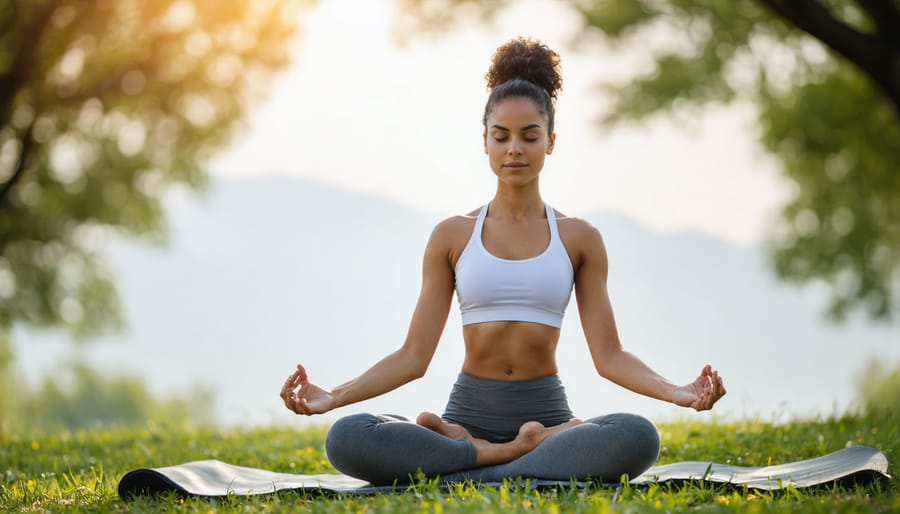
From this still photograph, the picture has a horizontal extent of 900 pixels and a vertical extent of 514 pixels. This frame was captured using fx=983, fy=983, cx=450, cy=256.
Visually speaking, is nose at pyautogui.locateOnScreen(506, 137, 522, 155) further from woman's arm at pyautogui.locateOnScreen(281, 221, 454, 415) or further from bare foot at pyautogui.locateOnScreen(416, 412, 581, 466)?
bare foot at pyautogui.locateOnScreen(416, 412, 581, 466)

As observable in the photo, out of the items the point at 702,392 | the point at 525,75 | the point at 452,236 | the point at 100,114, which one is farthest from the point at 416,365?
the point at 100,114

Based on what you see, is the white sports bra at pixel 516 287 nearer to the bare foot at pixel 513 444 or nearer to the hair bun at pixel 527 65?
the bare foot at pixel 513 444

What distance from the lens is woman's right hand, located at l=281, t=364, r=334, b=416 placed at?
4766 mm

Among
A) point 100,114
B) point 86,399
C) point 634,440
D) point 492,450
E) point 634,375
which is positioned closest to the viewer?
point 634,440

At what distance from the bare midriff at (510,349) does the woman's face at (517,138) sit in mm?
792

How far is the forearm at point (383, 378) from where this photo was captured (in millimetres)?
4930

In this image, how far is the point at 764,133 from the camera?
1880 centimetres

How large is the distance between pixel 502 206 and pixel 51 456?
4.13 meters

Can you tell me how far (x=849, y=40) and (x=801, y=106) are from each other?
8.09 metres

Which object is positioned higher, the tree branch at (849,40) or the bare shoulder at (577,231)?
the tree branch at (849,40)

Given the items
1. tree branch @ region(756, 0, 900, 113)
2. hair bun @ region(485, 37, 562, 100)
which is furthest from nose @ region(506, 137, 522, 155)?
tree branch @ region(756, 0, 900, 113)

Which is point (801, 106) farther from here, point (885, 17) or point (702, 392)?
point (702, 392)

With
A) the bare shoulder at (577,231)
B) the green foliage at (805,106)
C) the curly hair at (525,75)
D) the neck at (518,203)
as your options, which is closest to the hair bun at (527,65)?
the curly hair at (525,75)

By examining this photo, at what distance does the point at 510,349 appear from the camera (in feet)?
16.9
